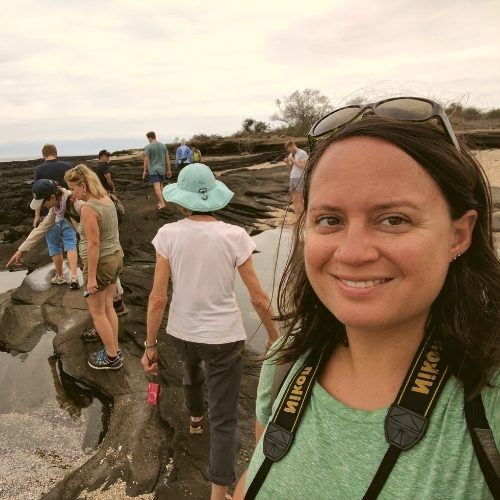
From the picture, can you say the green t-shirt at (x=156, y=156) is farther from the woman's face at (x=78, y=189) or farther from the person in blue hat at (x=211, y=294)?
the person in blue hat at (x=211, y=294)

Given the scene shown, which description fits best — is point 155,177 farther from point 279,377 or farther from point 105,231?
point 279,377

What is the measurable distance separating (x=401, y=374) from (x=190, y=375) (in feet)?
7.37

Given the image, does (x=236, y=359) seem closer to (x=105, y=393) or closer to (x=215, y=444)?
(x=215, y=444)

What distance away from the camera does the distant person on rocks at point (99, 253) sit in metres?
4.13

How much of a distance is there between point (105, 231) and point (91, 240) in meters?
0.25

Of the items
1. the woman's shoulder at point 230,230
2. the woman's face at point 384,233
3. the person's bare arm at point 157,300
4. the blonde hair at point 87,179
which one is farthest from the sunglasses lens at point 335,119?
the blonde hair at point 87,179

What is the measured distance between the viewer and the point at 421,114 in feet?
3.84

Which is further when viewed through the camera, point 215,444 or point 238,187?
point 238,187

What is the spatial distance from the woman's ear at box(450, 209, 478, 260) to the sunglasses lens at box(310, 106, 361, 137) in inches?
15.6

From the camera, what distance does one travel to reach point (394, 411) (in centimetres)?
106

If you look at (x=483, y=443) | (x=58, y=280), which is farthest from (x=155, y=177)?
(x=483, y=443)

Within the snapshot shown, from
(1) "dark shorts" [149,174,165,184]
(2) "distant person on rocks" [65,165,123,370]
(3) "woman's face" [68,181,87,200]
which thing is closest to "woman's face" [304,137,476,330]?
(2) "distant person on rocks" [65,165,123,370]

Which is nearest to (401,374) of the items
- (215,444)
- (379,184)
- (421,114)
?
(379,184)

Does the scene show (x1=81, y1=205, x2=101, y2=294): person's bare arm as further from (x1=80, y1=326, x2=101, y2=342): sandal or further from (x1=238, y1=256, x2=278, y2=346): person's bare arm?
(x1=238, y1=256, x2=278, y2=346): person's bare arm
